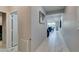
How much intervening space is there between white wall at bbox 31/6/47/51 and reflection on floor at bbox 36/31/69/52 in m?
0.09

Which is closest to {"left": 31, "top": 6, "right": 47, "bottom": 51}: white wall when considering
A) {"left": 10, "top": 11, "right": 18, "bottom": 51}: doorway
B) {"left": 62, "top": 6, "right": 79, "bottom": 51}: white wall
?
{"left": 10, "top": 11, "right": 18, "bottom": 51}: doorway

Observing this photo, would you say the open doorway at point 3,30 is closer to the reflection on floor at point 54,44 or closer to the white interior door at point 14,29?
the white interior door at point 14,29

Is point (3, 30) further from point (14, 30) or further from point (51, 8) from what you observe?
point (51, 8)

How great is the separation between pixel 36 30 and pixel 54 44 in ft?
1.36

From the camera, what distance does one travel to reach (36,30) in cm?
193

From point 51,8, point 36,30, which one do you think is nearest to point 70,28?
point 51,8

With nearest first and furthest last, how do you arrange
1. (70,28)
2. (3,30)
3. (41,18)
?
(3,30)
(41,18)
(70,28)

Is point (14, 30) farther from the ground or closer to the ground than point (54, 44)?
farther from the ground

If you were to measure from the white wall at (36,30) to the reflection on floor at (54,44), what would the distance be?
86 millimetres

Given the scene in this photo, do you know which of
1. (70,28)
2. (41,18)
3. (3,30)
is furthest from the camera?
(70,28)

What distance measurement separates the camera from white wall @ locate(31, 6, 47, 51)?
1853 millimetres

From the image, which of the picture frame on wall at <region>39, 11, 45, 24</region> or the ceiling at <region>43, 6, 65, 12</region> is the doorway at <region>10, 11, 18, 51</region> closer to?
the picture frame on wall at <region>39, 11, 45, 24</region>

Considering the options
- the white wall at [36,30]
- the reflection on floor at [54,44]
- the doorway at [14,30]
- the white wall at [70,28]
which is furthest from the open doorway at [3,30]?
the white wall at [70,28]
